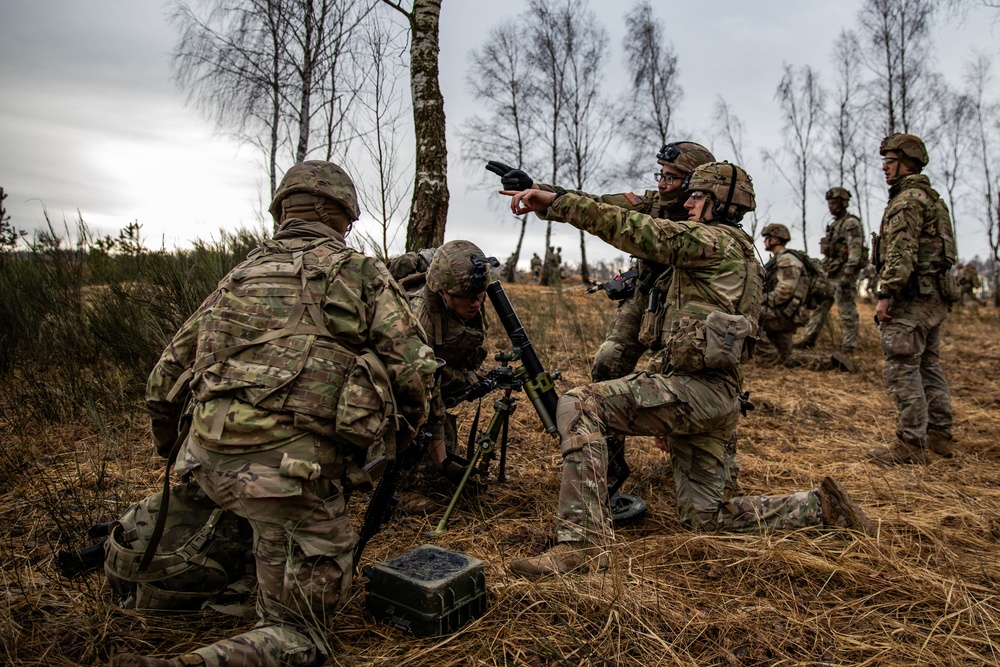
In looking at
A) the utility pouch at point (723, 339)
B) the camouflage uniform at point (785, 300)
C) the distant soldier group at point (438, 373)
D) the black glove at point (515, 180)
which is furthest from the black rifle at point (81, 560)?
the camouflage uniform at point (785, 300)

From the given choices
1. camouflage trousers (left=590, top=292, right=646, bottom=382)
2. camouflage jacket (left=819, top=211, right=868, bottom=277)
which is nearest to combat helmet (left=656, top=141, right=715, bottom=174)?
camouflage trousers (left=590, top=292, right=646, bottom=382)

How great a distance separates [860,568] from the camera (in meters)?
2.83

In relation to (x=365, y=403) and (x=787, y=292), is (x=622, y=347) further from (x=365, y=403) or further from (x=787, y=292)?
(x=787, y=292)

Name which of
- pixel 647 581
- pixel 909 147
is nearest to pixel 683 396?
pixel 647 581

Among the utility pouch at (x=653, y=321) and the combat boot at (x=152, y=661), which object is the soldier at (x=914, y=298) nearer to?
the utility pouch at (x=653, y=321)

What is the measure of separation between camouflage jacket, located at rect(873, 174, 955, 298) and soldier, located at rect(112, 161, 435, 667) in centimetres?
412

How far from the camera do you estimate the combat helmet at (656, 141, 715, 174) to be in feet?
13.2

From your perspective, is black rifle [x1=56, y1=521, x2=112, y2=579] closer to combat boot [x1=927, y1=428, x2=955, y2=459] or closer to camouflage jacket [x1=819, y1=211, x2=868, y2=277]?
combat boot [x1=927, y1=428, x2=955, y2=459]

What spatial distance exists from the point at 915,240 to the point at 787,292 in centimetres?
346

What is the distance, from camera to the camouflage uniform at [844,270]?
9.52 m

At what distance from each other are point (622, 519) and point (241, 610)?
1988 mm

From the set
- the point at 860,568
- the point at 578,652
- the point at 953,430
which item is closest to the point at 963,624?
the point at 860,568

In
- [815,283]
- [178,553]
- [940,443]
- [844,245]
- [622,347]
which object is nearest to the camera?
[178,553]

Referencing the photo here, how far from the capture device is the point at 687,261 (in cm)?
319
